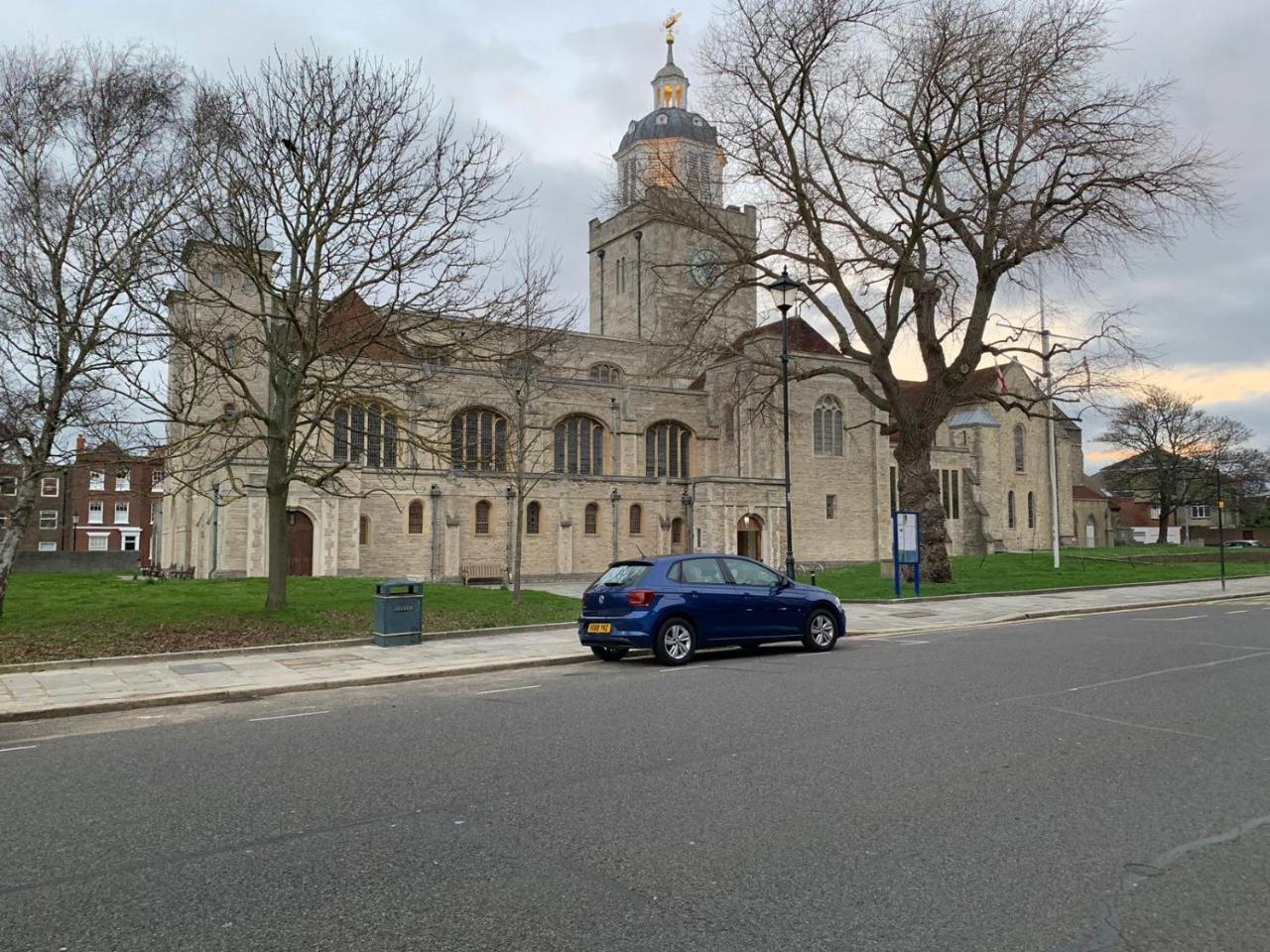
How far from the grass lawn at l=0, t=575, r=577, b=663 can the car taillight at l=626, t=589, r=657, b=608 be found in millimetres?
5485

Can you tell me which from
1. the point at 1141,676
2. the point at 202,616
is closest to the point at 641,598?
the point at 1141,676

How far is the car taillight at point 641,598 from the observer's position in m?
12.4

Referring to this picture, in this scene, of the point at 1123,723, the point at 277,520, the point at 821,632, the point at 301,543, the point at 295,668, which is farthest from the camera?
the point at 301,543

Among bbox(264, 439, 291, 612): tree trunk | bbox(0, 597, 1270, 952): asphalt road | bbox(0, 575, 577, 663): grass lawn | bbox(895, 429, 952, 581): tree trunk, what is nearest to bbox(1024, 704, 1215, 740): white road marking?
bbox(0, 597, 1270, 952): asphalt road

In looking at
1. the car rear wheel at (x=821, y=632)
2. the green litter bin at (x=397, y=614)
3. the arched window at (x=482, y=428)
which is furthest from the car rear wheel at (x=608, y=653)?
the arched window at (x=482, y=428)

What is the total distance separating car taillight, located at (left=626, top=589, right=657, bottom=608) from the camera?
1241cm

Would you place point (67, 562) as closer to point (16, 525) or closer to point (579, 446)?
point (579, 446)

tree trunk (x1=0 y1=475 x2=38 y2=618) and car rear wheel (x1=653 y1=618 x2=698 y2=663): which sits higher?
tree trunk (x1=0 y1=475 x2=38 y2=618)

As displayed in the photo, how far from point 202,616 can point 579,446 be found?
1158 inches

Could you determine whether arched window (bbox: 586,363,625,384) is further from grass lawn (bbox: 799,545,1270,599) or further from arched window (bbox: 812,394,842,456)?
grass lawn (bbox: 799,545,1270,599)

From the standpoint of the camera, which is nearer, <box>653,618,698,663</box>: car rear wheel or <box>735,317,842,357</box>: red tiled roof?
<box>653,618,698,663</box>: car rear wheel

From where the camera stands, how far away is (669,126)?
199ft

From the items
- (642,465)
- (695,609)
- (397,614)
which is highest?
(642,465)

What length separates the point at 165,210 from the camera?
15.6 m
